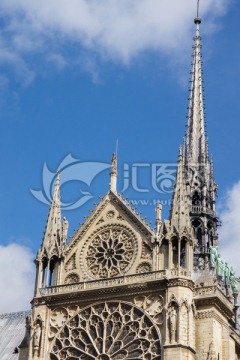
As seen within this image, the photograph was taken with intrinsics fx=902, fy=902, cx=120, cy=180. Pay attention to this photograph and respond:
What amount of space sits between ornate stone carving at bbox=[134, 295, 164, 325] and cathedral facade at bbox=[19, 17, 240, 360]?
0.05 metres

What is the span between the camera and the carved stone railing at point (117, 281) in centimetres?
4609

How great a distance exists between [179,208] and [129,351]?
8164 millimetres

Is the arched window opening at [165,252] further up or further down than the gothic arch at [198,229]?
further down

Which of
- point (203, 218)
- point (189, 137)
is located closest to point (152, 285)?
point (203, 218)

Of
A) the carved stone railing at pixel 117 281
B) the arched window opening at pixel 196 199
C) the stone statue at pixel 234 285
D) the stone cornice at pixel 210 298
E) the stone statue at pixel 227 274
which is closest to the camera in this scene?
the carved stone railing at pixel 117 281

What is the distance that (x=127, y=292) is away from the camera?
46.7 meters

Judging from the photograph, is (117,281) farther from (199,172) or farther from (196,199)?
(199,172)

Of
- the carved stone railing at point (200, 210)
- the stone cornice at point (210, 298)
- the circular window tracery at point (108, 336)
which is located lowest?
the circular window tracery at point (108, 336)

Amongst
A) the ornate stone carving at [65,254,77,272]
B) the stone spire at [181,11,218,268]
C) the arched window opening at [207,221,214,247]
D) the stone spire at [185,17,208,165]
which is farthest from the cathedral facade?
the stone spire at [185,17,208,165]

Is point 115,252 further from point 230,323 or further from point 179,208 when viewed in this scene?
point 230,323

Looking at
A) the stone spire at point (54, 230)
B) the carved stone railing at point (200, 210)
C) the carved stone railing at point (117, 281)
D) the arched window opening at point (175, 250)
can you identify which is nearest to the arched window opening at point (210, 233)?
the carved stone railing at point (200, 210)

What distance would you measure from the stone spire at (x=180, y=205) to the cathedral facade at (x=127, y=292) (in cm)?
5

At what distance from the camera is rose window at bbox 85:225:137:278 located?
4821cm

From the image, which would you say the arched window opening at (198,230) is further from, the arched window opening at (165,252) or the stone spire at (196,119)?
the arched window opening at (165,252)
